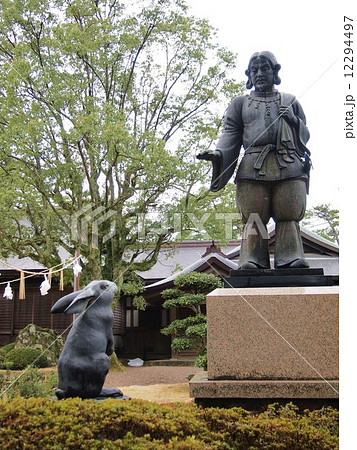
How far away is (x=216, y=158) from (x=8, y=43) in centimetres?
1148

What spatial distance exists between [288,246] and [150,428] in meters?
2.36

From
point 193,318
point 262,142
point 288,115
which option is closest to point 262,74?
point 288,115

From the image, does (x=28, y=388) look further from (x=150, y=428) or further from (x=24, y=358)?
(x=24, y=358)

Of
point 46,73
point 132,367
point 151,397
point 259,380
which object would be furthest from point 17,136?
point 259,380

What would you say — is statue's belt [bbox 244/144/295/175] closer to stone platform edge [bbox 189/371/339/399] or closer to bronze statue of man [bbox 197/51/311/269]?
bronze statue of man [bbox 197/51/311/269]

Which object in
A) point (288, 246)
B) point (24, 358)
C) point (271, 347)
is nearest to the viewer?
point (271, 347)

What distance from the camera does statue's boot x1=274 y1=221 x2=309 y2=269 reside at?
4.62 metres

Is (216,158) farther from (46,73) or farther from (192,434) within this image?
(46,73)

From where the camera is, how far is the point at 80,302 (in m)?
4.72

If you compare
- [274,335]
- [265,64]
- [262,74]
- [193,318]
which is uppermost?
[265,64]

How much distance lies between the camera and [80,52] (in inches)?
488

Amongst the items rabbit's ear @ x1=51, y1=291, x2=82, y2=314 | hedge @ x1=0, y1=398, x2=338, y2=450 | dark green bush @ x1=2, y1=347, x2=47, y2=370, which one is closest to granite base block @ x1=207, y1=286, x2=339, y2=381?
hedge @ x1=0, y1=398, x2=338, y2=450

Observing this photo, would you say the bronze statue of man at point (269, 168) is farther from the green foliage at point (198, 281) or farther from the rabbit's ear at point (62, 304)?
the green foliage at point (198, 281)

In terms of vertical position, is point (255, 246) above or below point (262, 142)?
below
